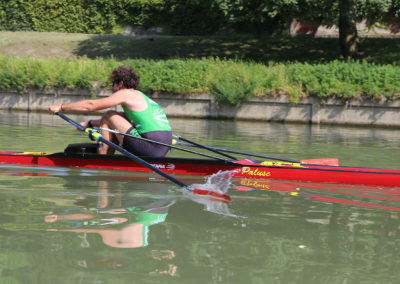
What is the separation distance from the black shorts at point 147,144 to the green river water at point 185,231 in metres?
0.33

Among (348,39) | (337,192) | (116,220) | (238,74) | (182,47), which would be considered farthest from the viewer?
(182,47)

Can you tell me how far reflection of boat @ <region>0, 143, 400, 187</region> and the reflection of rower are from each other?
1573 mm

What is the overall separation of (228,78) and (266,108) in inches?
66.5

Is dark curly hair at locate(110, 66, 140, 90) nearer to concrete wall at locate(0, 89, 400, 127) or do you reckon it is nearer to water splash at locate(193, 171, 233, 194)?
water splash at locate(193, 171, 233, 194)

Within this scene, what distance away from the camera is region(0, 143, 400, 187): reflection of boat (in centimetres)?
696

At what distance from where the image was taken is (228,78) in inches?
750

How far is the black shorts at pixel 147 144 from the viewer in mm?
7324

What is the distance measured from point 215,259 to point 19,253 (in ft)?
4.61

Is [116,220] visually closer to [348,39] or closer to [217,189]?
[217,189]

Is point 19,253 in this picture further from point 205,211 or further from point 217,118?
point 217,118

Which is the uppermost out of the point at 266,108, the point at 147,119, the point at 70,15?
the point at 70,15

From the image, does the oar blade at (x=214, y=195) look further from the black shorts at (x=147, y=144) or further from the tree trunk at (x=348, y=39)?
the tree trunk at (x=348, y=39)

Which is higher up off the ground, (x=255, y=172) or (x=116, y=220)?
(x=255, y=172)

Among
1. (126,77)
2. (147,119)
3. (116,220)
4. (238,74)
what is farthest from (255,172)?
(238,74)
